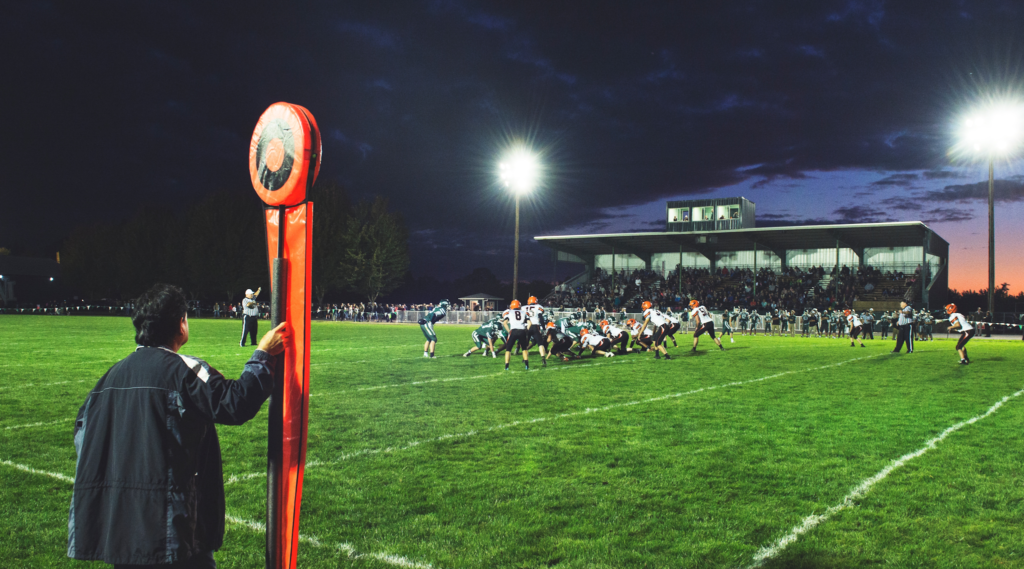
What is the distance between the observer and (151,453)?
230 cm

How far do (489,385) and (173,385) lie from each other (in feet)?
31.2

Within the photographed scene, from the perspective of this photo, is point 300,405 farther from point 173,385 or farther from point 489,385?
point 489,385

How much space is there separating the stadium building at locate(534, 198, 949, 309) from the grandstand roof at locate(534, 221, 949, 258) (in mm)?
59

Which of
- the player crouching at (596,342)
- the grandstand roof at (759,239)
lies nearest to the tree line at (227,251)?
the grandstand roof at (759,239)

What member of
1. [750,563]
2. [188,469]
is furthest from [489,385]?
[188,469]

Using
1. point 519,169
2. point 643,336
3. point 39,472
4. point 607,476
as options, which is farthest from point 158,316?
point 519,169

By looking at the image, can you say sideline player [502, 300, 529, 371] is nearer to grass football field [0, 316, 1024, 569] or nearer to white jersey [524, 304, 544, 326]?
white jersey [524, 304, 544, 326]

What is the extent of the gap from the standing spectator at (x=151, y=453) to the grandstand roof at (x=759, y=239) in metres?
45.0

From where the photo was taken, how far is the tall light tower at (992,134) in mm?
28625

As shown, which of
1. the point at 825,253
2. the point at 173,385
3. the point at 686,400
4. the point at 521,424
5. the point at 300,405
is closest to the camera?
the point at 300,405

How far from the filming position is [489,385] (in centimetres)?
1168

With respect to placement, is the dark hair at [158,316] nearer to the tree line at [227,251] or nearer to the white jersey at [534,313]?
the white jersey at [534,313]

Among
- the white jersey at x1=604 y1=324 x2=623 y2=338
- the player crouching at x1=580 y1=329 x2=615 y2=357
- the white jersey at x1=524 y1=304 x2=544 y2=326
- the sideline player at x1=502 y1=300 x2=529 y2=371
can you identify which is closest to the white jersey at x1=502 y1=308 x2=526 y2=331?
the sideline player at x1=502 y1=300 x2=529 y2=371

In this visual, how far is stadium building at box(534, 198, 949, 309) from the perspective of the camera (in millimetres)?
42625
